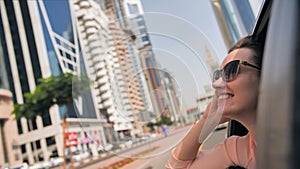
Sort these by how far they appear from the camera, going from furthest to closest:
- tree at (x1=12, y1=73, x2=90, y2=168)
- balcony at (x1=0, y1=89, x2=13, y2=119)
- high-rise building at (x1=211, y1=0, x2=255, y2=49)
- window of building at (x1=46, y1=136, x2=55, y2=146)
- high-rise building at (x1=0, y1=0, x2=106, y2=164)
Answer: window of building at (x1=46, y1=136, x2=55, y2=146) < high-rise building at (x1=0, y1=0, x2=106, y2=164) < balcony at (x1=0, y1=89, x2=13, y2=119) < tree at (x1=12, y1=73, x2=90, y2=168) < high-rise building at (x1=211, y1=0, x2=255, y2=49)

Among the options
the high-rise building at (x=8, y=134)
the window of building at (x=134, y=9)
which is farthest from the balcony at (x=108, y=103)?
the high-rise building at (x=8, y=134)

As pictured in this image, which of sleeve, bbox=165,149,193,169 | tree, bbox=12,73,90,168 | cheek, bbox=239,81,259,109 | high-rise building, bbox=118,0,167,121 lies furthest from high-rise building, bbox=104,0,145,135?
tree, bbox=12,73,90,168

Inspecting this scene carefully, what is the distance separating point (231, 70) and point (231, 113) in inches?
3.4

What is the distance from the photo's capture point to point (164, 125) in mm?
976

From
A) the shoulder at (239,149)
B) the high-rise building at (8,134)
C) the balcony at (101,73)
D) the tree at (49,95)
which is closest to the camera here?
the shoulder at (239,149)

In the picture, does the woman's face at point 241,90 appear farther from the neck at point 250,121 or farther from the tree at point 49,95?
the tree at point 49,95

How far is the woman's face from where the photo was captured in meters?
0.67

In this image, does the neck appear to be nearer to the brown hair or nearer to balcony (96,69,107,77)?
the brown hair

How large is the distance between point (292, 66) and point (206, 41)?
1.85 feet

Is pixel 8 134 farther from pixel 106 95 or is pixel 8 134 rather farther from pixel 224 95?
pixel 224 95

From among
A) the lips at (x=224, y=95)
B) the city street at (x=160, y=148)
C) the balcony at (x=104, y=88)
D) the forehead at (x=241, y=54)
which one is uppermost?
the balcony at (x=104, y=88)

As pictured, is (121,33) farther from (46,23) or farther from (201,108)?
(46,23)

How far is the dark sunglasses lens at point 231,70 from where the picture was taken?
693 millimetres

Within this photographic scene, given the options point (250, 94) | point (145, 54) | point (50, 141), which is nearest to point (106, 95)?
point (145, 54)
